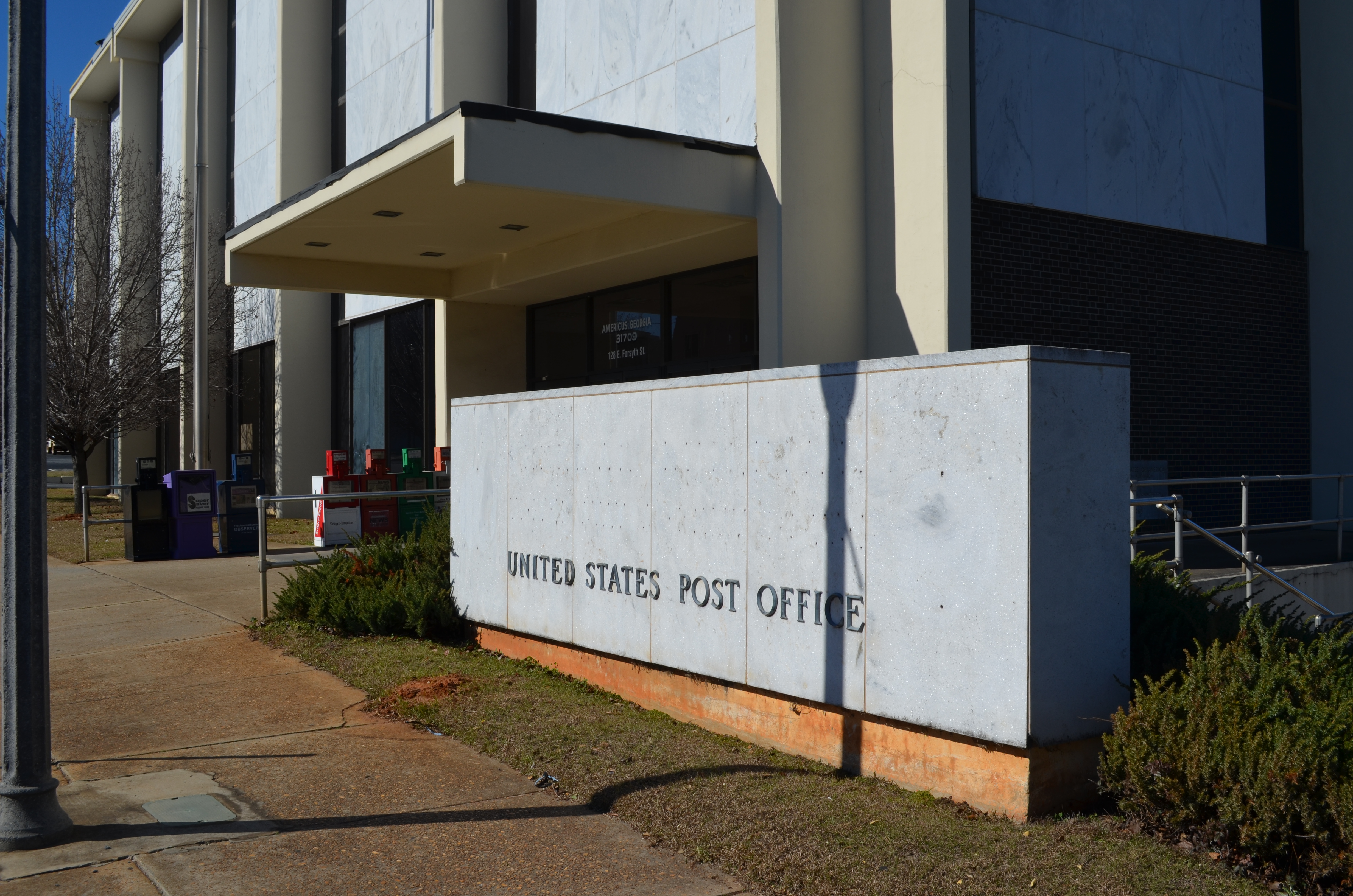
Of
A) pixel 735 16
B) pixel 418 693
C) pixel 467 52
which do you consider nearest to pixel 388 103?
pixel 467 52

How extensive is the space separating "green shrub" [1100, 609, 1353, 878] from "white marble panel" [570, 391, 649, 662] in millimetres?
3191

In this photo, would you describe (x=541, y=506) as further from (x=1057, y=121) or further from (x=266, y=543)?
(x=1057, y=121)

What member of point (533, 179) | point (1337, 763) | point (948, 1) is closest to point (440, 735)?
point (1337, 763)

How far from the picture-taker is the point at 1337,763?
4555 millimetres

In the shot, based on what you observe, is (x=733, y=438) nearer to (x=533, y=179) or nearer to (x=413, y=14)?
(x=533, y=179)

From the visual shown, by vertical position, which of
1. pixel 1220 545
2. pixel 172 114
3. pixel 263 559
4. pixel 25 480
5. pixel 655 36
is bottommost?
pixel 263 559

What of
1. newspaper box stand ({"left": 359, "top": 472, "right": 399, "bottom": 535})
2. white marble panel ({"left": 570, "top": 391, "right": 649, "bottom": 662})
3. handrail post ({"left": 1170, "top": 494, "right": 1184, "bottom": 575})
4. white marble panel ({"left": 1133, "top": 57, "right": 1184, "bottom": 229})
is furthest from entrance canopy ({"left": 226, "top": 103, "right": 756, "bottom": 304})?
handrail post ({"left": 1170, "top": 494, "right": 1184, "bottom": 575})

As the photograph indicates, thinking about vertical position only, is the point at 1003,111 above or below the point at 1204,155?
below

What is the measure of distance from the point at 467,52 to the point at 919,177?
9345 millimetres

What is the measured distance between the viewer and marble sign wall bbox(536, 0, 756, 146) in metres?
12.6

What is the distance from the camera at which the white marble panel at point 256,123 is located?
26812 mm

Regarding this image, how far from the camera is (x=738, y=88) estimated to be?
495 inches

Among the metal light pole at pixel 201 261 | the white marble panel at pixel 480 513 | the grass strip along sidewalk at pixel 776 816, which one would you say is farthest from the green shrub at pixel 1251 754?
the metal light pole at pixel 201 261

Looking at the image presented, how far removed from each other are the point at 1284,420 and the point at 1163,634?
1084 cm
